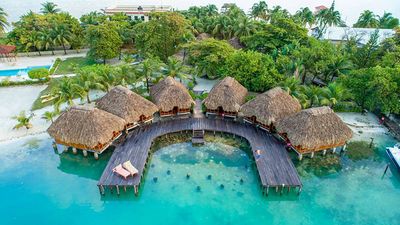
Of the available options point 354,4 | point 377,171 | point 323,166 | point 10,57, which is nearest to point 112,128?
point 323,166

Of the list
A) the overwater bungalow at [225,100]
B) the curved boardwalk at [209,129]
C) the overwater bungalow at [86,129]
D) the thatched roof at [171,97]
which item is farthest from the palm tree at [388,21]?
the overwater bungalow at [86,129]

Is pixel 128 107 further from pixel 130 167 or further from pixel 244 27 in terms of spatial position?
pixel 244 27

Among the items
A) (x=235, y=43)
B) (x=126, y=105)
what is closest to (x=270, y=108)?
(x=126, y=105)

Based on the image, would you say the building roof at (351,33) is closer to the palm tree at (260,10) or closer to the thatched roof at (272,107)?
the palm tree at (260,10)

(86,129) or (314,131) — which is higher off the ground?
(314,131)

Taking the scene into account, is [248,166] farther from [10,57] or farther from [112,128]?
[10,57]
